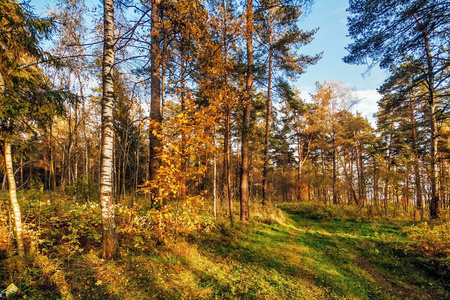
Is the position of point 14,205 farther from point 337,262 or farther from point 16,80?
point 337,262

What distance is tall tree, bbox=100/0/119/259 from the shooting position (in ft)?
12.2

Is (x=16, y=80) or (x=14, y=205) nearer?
(x=14, y=205)

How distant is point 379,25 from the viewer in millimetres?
6078

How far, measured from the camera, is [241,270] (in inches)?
180

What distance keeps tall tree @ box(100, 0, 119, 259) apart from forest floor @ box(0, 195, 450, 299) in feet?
1.21

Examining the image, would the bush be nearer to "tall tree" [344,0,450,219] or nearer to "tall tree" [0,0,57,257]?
"tall tree" [344,0,450,219]

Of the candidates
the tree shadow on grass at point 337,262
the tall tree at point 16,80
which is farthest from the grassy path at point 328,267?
the tall tree at point 16,80

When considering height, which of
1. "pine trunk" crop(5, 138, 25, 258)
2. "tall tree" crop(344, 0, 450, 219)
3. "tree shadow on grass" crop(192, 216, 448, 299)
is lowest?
"tree shadow on grass" crop(192, 216, 448, 299)

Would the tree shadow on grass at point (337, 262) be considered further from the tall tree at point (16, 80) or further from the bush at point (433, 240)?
the tall tree at point (16, 80)

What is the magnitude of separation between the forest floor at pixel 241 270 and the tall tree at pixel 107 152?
37 cm

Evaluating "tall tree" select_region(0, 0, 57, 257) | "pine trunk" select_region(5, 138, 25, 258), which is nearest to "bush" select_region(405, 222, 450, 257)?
"pine trunk" select_region(5, 138, 25, 258)

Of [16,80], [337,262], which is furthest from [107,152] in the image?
[337,262]

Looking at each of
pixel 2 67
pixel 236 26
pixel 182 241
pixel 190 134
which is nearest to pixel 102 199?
pixel 190 134

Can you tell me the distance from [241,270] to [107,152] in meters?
4.08
